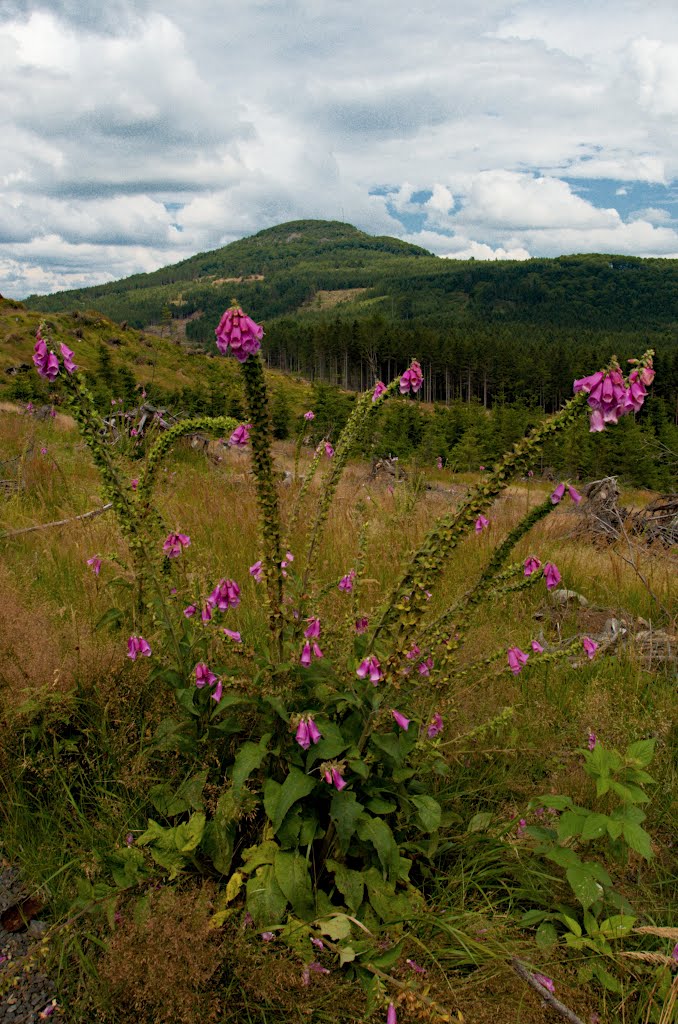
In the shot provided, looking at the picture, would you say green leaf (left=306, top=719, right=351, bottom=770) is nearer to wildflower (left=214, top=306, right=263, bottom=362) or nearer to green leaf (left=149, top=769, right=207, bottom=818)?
green leaf (left=149, top=769, right=207, bottom=818)

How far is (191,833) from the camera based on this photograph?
2.20 meters

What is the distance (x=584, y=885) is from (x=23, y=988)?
2.01m

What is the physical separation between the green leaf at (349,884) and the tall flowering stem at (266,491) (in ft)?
2.67

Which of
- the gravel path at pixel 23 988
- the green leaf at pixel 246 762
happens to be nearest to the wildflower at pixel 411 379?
the green leaf at pixel 246 762

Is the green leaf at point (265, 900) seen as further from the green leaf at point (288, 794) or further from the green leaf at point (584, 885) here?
the green leaf at point (584, 885)

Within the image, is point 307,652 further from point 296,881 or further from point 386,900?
point 386,900

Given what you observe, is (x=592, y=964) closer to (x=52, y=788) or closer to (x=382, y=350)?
(x=52, y=788)

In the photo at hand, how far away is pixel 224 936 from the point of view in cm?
199

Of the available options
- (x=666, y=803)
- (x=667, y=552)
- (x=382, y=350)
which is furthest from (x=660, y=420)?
(x=666, y=803)

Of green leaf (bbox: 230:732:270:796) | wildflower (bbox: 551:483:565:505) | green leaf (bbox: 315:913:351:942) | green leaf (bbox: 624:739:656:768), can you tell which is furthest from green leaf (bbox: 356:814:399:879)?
wildflower (bbox: 551:483:565:505)

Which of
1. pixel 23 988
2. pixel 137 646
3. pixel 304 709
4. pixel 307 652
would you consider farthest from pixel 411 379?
pixel 23 988

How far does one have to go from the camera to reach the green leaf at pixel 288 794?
2.03 m

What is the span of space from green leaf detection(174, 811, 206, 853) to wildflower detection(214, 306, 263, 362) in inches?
68.5

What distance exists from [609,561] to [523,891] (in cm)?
507
